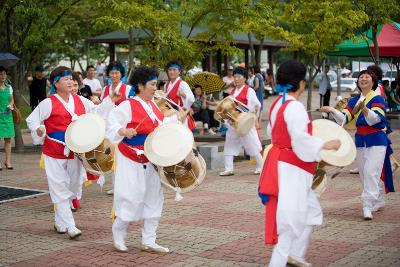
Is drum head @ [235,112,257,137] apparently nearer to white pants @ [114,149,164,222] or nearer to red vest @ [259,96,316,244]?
white pants @ [114,149,164,222]

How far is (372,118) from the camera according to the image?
7957mm

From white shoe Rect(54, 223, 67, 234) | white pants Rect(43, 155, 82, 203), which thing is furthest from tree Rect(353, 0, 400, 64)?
white shoe Rect(54, 223, 67, 234)

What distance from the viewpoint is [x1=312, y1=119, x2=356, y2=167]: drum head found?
19.6ft

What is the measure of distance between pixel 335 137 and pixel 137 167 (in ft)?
5.91

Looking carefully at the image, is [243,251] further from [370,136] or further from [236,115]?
[236,115]

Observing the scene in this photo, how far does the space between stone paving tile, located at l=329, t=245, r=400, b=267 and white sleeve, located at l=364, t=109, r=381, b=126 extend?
5.90 ft

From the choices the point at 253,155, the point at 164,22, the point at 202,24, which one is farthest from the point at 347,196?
the point at 202,24

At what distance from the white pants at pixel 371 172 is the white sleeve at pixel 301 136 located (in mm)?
3082

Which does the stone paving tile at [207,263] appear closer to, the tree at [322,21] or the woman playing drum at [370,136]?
the woman playing drum at [370,136]

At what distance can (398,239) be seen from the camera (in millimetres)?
7004

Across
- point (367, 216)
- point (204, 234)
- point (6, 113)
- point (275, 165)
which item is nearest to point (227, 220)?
point (204, 234)

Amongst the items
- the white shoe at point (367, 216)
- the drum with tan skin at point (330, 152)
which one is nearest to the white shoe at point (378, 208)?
the white shoe at point (367, 216)

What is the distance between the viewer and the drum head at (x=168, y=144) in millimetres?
6180

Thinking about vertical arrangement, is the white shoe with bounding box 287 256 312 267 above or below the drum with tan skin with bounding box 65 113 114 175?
below
